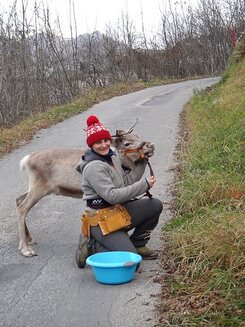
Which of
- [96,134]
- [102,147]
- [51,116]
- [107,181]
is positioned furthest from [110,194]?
[51,116]

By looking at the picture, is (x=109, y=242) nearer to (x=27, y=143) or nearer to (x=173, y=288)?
(x=173, y=288)

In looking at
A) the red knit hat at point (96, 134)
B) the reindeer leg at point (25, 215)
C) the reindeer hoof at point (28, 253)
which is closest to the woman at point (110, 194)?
the red knit hat at point (96, 134)

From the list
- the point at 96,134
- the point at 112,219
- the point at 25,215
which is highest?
the point at 96,134

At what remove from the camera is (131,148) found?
5582mm

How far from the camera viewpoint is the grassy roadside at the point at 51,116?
1355cm

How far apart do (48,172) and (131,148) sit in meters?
0.99

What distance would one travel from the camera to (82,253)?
5.21 m

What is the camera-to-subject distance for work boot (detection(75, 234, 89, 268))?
5215mm

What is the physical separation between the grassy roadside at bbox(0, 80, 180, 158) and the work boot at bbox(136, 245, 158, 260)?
23.6 ft

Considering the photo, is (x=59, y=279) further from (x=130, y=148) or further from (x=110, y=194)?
(x=130, y=148)

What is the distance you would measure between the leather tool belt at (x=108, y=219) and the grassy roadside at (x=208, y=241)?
0.52 m

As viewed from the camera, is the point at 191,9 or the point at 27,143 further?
the point at 191,9

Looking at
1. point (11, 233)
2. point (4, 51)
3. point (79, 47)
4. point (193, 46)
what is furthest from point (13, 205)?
point (193, 46)

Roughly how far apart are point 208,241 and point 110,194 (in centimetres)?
96
